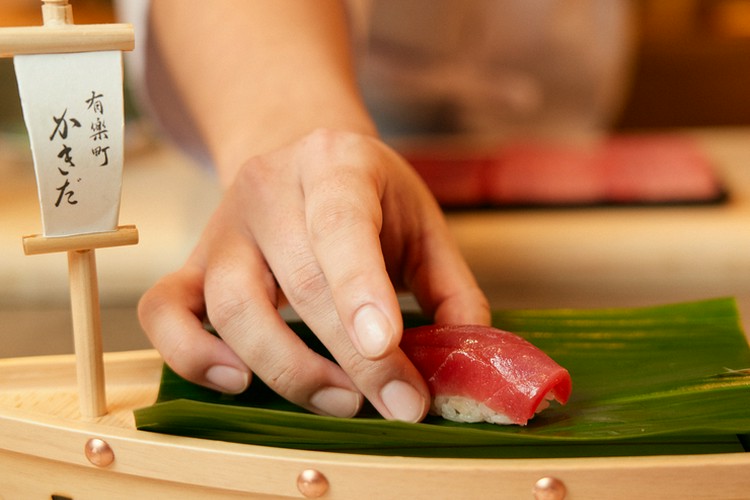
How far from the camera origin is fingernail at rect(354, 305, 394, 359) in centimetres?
67

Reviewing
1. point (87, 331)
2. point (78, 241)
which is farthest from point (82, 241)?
point (87, 331)

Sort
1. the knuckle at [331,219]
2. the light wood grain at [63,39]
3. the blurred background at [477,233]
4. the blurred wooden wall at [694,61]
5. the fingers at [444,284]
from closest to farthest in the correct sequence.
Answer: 1. the light wood grain at [63,39]
2. the knuckle at [331,219]
3. the fingers at [444,284]
4. the blurred background at [477,233]
5. the blurred wooden wall at [694,61]

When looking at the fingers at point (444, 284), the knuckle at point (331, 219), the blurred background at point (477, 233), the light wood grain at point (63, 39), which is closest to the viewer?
the light wood grain at point (63, 39)

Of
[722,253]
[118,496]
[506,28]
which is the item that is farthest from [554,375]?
[506,28]

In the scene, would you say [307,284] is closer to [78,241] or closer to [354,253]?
[354,253]

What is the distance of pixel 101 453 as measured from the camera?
0.75m

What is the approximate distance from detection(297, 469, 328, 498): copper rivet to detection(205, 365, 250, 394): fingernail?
162 mm

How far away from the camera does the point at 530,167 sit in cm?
200

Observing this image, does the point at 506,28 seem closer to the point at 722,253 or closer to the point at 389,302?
the point at 722,253

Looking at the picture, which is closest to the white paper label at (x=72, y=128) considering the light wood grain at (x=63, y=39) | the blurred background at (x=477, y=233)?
the light wood grain at (x=63, y=39)

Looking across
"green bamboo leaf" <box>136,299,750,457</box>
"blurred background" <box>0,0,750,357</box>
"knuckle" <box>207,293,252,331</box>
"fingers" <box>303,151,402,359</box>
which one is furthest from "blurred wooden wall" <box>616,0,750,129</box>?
"knuckle" <box>207,293,252,331</box>

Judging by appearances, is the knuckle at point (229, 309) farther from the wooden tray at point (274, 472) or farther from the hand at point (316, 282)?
the wooden tray at point (274, 472)

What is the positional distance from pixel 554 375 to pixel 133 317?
1053mm

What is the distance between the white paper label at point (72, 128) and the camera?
678mm
